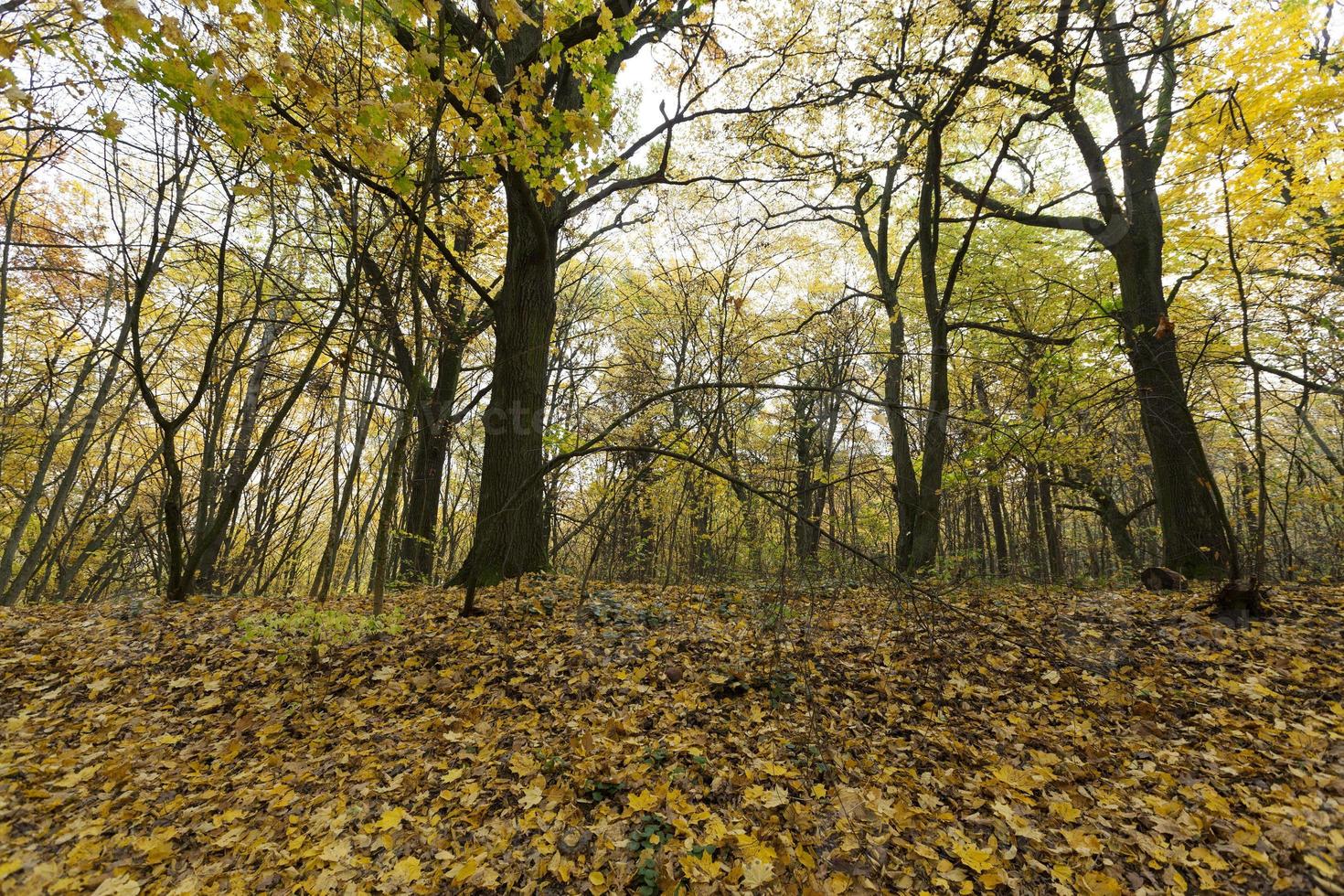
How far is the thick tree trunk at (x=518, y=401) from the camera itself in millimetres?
5758

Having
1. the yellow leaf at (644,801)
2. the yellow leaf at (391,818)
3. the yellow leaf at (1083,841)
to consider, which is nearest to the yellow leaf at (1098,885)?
the yellow leaf at (1083,841)

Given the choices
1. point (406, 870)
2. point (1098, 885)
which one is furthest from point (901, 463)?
point (406, 870)

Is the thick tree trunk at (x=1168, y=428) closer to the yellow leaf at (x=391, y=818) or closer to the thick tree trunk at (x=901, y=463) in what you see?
the thick tree trunk at (x=901, y=463)

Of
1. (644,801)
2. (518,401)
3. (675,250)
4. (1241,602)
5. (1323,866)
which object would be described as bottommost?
(644,801)

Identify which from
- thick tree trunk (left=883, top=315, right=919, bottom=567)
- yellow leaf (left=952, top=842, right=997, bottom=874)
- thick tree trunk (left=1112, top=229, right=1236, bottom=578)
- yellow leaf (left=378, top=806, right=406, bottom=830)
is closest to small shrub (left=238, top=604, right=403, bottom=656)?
yellow leaf (left=378, top=806, right=406, bottom=830)

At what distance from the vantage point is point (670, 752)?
3.24 meters

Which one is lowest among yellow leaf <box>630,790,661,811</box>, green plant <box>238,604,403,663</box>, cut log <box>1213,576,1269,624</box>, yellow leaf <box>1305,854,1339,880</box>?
yellow leaf <box>630,790,661,811</box>

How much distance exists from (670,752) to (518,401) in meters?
3.93

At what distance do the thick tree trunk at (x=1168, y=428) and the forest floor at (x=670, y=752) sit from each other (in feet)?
3.26

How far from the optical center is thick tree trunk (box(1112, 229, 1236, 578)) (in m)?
5.58

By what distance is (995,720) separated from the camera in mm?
3531

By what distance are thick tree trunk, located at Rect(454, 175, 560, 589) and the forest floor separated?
108 centimetres

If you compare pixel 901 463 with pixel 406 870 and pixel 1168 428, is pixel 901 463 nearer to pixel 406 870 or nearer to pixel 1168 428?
pixel 1168 428

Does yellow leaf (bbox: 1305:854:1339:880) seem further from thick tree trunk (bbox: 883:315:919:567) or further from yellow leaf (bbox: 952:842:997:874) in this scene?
thick tree trunk (bbox: 883:315:919:567)
